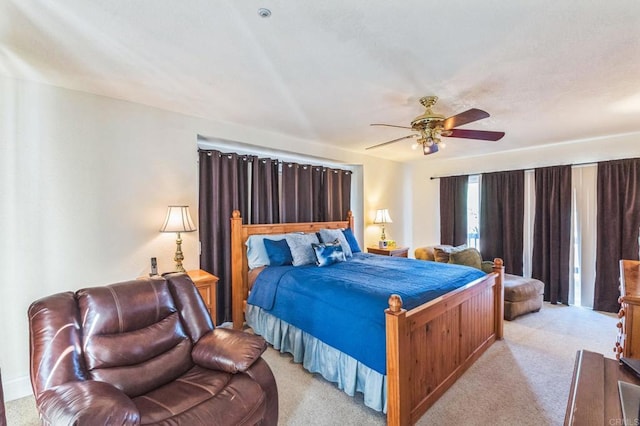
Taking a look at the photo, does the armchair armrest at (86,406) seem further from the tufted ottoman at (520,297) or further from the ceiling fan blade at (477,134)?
the tufted ottoman at (520,297)

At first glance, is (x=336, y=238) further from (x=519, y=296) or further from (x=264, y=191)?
(x=519, y=296)

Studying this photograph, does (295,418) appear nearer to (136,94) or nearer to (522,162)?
(136,94)

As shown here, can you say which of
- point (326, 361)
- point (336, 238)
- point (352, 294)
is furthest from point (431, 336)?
point (336, 238)

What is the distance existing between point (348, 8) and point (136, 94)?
210cm

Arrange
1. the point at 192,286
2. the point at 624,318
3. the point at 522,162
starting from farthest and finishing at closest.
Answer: the point at 522,162 → the point at 192,286 → the point at 624,318

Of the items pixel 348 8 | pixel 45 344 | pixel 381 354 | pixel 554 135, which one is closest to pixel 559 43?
pixel 348 8

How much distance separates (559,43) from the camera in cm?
180

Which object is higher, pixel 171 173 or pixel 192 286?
pixel 171 173

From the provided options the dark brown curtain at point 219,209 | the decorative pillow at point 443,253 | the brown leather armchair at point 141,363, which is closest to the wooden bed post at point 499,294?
the decorative pillow at point 443,253

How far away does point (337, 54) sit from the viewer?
76.5 inches

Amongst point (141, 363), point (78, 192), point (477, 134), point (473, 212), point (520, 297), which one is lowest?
point (520, 297)

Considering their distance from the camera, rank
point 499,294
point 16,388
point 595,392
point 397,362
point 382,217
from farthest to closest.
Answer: point 382,217 → point 499,294 → point 16,388 → point 397,362 → point 595,392

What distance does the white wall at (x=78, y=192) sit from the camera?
2268mm

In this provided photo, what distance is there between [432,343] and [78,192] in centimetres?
316
